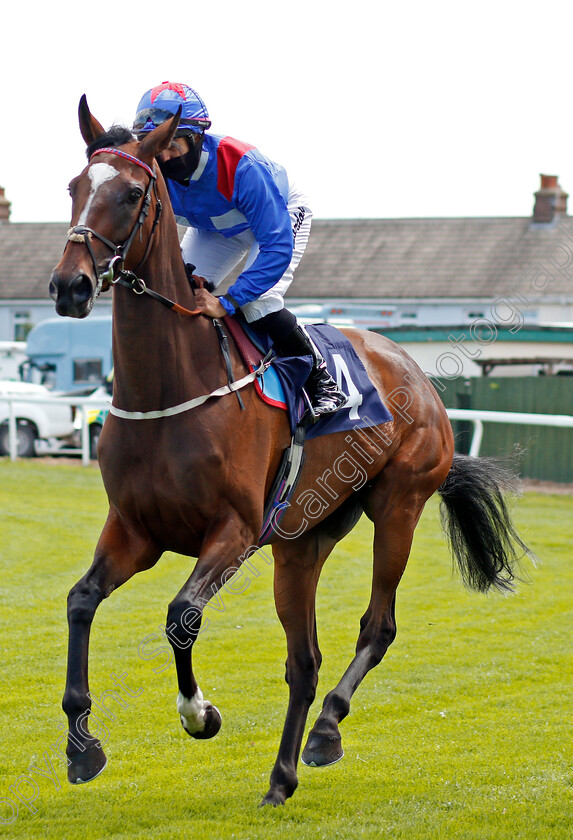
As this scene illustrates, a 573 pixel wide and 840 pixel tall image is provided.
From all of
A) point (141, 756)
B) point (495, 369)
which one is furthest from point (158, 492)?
point (495, 369)

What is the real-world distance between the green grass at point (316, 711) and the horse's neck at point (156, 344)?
4.79 ft

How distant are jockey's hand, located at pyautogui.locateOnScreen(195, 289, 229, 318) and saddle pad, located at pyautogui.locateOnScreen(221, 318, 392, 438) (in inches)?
3.8

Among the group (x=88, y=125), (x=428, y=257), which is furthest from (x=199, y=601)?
(x=428, y=257)

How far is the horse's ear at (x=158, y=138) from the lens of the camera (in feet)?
10.6

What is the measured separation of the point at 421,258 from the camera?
98.3 ft

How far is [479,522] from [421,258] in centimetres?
2554

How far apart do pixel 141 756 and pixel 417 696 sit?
1.54m

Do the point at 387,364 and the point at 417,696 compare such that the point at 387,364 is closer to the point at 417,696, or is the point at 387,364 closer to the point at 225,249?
the point at 225,249

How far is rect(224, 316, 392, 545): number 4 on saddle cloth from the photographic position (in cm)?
378

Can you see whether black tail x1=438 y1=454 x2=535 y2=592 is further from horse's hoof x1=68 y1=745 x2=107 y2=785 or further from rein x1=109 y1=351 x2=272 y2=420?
horse's hoof x1=68 y1=745 x2=107 y2=785

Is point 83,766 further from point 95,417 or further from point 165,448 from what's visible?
point 95,417

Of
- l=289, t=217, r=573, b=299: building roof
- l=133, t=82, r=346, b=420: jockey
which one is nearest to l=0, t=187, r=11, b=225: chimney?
l=289, t=217, r=573, b=299: building roof

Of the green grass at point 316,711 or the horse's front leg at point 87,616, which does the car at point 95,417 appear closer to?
the green grass at point 316,711

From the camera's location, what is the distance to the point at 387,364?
4.69 metres
